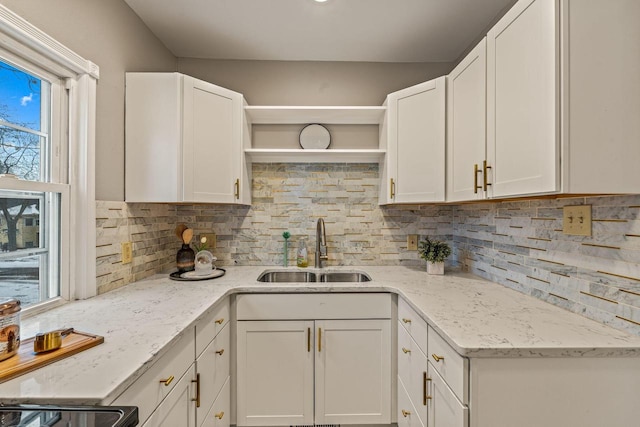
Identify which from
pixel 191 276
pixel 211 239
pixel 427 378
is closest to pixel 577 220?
pixel 427 378

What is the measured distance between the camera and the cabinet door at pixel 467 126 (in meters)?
1.45

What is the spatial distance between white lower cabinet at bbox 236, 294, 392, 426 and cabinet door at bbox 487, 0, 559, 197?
38.7 inches

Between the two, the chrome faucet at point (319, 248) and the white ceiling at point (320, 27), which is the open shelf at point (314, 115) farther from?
the chrome faucet at point (319, 248)

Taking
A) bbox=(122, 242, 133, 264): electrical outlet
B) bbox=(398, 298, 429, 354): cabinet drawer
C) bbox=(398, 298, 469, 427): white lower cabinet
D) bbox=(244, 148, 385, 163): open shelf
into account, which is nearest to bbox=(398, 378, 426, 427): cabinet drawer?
bbox=(398, 298, 469, 427): white lower cabinet

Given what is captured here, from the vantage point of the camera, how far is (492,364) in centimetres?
98

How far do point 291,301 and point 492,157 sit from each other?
129 centimetres

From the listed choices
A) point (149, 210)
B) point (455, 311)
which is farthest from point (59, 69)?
point (455, 311)

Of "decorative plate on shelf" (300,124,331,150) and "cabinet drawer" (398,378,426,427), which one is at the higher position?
"decorative plate on shelf" (300,124,331,150)

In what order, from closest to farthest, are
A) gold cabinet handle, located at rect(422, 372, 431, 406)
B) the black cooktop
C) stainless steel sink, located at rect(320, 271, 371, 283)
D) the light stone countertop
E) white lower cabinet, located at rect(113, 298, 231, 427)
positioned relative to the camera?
the black cooktop < the light stone countertop < white lower cabinet, located at rect(113, 298, 231, 427) < gold cabinet handle, located at rect(422, 372, 431, 406) < stainless steel sink, located at rect(320, 271, 371, 283)

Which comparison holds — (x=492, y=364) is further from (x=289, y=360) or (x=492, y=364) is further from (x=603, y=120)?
(x=289, y=360)

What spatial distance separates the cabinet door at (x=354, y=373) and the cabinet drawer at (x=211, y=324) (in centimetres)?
54

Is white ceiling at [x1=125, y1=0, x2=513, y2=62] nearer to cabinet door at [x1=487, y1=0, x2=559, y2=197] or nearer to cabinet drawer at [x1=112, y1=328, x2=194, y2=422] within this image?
cabinet door at [x1=487, y1=0, x2=559, y2=197]

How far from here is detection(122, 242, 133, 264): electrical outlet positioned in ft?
5.75

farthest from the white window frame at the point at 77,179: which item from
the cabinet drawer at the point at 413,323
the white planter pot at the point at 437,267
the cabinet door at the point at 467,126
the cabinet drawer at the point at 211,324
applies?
the white planter pot at the point at 437,267
